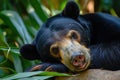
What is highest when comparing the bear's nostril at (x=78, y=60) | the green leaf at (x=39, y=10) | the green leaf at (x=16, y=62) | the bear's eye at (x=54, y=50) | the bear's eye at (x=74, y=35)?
the green leaf at (x=39, y=10)

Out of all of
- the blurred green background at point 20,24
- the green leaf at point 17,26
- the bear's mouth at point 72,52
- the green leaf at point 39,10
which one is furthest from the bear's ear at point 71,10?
the green leaf at point 39,10

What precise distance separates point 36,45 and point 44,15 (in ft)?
4.28

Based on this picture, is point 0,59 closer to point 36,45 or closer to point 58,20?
point 36,45

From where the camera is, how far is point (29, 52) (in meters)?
3.09

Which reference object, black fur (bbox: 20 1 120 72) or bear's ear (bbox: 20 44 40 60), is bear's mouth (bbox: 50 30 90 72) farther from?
bear's ear (bbox: 20 44 40 60)

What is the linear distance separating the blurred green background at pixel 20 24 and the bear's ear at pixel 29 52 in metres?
0.12

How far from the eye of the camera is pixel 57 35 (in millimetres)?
2875

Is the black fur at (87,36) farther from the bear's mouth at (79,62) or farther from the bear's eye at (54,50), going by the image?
the bear's mouth at (79,62)

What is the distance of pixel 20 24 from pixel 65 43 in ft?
4.33

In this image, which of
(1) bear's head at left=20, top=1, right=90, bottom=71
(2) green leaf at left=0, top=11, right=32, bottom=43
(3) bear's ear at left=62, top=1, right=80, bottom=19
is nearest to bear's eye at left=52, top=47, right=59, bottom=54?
(1) bear's head at left=20, top=1, right=90, bottom=71

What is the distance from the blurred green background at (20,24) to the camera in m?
3.25

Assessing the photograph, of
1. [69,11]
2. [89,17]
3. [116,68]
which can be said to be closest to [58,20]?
[69,11]

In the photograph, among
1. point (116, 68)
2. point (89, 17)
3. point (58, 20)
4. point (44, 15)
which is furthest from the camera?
point (44, 15)

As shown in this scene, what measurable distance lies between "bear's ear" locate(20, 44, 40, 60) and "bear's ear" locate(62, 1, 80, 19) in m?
0.35
